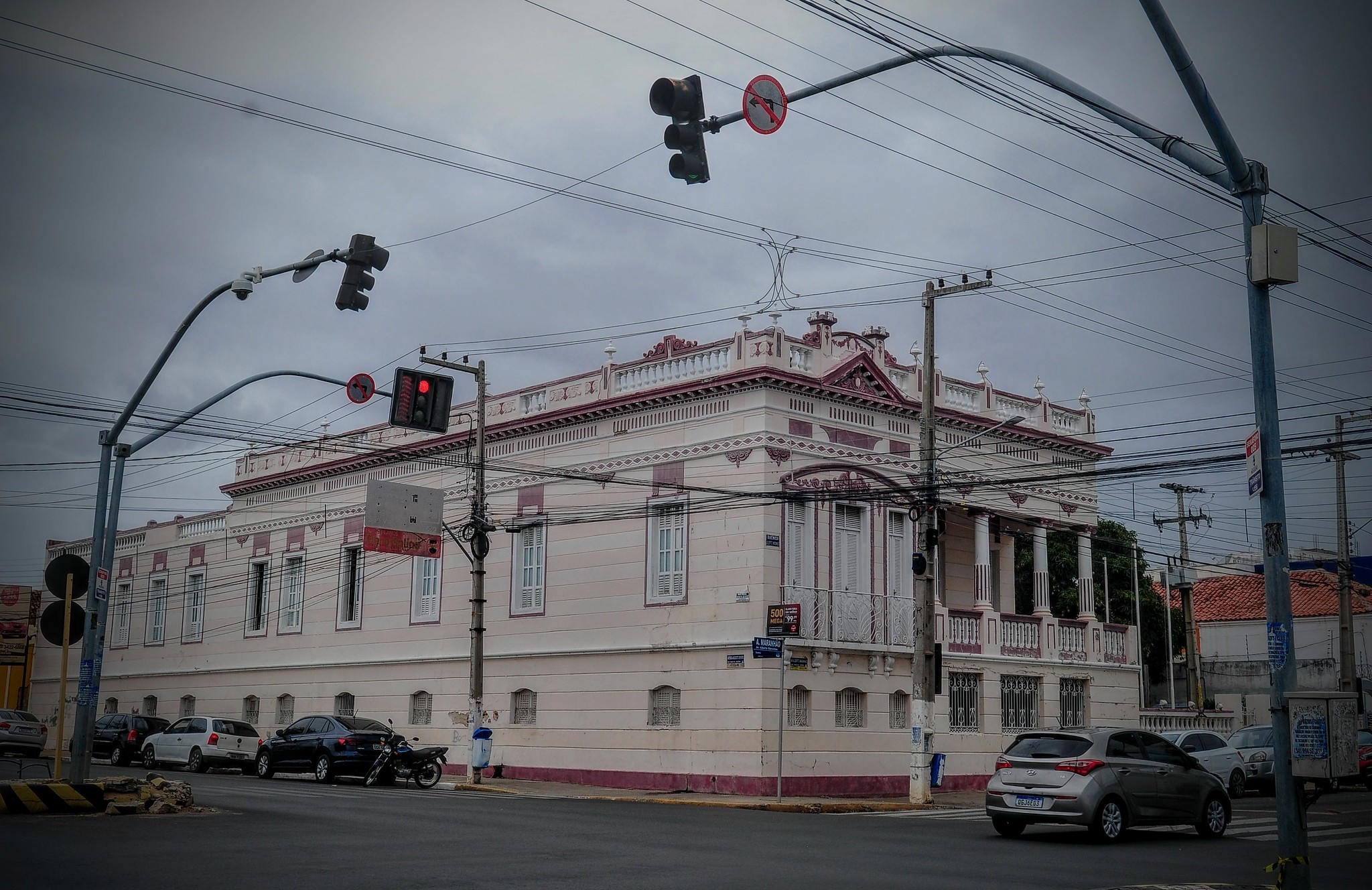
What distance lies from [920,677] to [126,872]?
16.3 metres

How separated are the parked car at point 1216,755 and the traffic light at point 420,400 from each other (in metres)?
17.6

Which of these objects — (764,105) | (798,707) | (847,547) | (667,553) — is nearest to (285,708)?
(667,553)

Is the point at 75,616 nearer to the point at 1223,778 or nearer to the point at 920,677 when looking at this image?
the point at 920,677

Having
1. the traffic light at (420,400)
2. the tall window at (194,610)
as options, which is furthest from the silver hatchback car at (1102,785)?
the tall window at (194,610)

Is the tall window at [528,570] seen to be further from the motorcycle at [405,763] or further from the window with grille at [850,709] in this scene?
the window with grille at [850,709]

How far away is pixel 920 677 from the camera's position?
25734mm

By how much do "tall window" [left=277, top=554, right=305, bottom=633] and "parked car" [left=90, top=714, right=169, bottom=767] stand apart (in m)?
4.88

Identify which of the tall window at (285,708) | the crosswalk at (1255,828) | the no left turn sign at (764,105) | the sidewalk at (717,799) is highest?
the no left turn sign at (764,105)

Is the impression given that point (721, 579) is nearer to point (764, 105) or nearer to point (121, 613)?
point (764, 105)

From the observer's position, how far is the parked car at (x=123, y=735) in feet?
124

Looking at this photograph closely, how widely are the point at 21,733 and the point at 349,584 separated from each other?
11.6 metres

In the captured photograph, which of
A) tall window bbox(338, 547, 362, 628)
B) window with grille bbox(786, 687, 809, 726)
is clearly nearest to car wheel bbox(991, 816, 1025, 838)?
window with grille bbox(786, 687, 809, 726)

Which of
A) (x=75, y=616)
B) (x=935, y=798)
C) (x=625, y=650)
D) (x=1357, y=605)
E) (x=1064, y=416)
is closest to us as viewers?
(x=75, y=616)

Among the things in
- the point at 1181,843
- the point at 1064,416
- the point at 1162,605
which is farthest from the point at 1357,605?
the point at 1181,843
